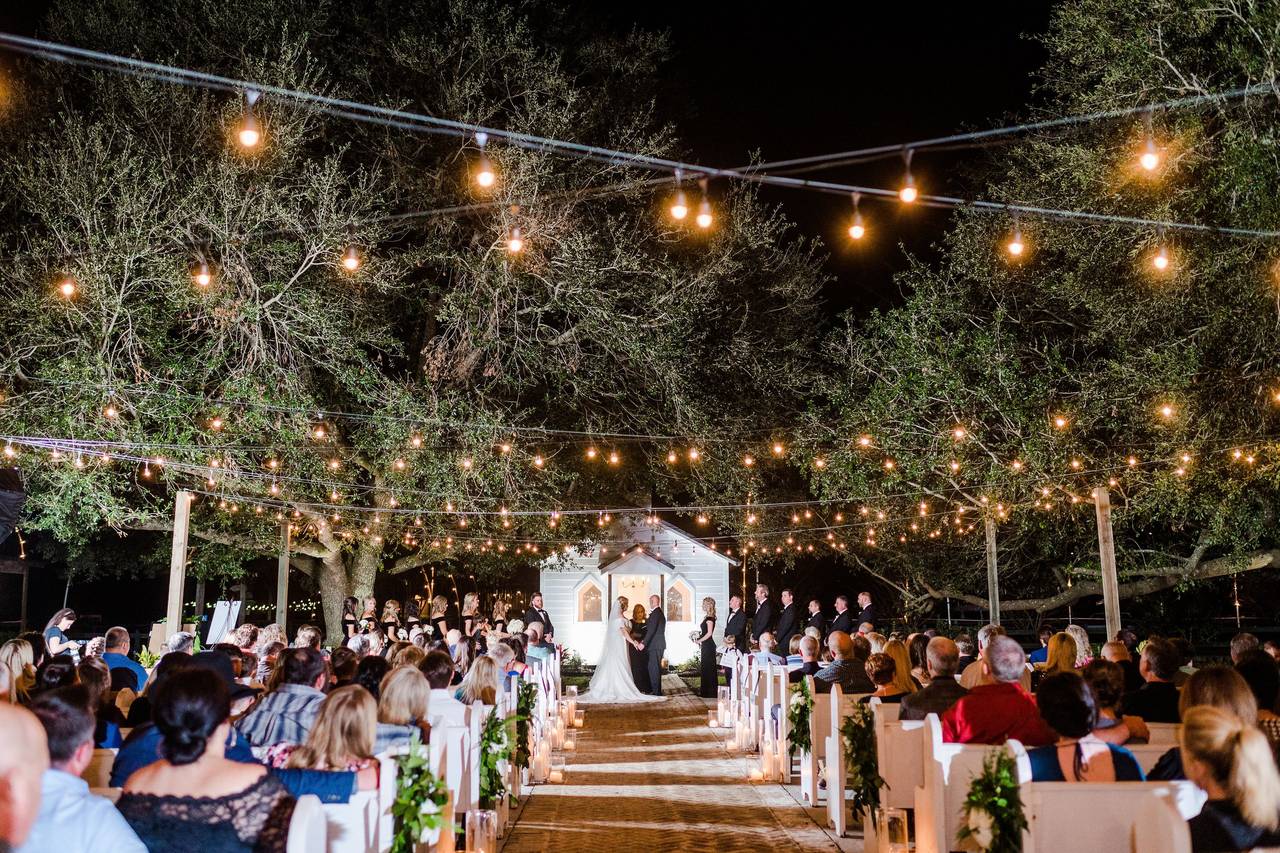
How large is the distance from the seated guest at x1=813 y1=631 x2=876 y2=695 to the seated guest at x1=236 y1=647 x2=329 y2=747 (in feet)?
15.9

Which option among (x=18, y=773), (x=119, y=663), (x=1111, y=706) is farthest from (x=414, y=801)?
(x=119, y=663)

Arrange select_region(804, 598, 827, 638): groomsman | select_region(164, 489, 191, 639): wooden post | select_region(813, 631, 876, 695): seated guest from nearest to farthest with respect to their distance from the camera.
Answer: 1. select_region(813, 631, 876, 695): seated guest
2. select_region(164, 489, 191, 639): wooden post
3. select_region(804, 598, 827, 638): groomsman

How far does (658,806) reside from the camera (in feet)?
29.3

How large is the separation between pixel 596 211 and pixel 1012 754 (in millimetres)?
16605

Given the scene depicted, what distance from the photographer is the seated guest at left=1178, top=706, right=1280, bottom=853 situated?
3074 mm

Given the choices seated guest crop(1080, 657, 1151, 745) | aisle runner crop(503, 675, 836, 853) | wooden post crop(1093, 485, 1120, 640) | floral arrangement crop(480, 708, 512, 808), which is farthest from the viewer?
wooden post crop(1093, 485, 1120, 640)

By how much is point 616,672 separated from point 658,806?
1059 centimetres

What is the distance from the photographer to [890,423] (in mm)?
17719

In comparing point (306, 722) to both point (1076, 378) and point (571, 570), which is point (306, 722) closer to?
Answer: point (1076, 378)

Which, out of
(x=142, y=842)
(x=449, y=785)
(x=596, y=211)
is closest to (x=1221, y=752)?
(x=142, y=842)

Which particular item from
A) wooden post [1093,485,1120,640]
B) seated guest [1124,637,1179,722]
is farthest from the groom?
seated guest [1124,637,1179,722]

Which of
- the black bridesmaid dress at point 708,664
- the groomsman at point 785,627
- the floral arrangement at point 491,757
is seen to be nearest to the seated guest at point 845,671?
the floral arrangement at point 491,757

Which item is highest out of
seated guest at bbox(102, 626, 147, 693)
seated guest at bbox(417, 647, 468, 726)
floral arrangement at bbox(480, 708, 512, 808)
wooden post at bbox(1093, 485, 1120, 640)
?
wooden post at bbox(1093, 485, 1120, 640)

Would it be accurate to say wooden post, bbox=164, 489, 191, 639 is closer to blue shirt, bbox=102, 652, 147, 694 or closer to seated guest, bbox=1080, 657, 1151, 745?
blue shirt, bbox=102, 652, 147, 694
